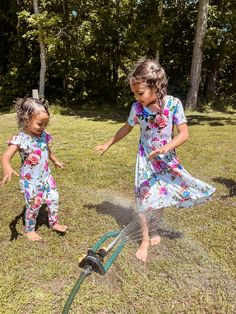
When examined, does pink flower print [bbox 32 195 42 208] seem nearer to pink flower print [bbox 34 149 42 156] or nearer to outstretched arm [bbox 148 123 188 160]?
pink flower print [bbox 34 149 42 156]

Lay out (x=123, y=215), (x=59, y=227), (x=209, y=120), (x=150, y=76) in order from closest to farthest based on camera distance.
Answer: (x=150, y=76)
(x=59, y=227)
(x=123, y=215)
(x=209, y=120)

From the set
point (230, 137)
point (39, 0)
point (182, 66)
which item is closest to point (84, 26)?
point (39, 0)

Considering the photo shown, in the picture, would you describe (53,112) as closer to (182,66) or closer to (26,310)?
(182,66)

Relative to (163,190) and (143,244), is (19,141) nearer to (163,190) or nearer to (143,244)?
(163,190)

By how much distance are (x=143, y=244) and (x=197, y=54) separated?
11839 millimetres

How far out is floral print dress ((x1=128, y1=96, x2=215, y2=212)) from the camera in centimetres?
331

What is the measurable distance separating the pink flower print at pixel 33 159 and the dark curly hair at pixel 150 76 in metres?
1.15

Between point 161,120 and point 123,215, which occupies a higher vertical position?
point 161,120

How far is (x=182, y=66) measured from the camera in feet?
56.3

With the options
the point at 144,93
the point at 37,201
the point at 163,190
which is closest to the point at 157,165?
the point at 163,190

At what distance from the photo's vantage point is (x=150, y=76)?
9.87ft

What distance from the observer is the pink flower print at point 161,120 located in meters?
3.24

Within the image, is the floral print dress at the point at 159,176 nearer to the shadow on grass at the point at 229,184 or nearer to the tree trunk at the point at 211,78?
the shadow on grass at the point at 229,184

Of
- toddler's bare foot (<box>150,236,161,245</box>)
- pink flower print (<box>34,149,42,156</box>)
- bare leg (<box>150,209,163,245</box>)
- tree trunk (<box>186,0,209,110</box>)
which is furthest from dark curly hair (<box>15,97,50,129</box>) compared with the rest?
tree trunk (<box>186,0,209,110</box>)
